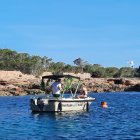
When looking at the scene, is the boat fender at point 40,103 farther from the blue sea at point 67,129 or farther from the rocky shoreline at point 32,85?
the rocky shoreline at point 32,85

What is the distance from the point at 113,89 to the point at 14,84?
1217 inches

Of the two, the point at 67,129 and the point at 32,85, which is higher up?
the point at 32,85

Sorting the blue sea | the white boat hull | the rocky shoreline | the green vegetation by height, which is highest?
the green vegetation

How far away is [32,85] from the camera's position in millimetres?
111250

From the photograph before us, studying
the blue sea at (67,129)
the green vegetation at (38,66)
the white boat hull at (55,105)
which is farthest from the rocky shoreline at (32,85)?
the blue sea at (67,129)

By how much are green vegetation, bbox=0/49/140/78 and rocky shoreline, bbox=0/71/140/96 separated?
72.6 feet

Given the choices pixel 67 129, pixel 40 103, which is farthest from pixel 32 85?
pixel 67 129

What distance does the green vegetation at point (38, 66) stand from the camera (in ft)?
506

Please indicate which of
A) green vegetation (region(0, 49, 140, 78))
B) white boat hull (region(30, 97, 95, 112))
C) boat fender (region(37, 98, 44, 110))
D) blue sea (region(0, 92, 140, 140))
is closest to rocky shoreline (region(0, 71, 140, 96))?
green vegetation (region(0, 49, 140, 78))

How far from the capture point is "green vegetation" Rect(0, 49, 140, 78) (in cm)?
15438

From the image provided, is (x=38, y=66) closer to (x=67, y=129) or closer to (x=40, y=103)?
(x=40, y=103)

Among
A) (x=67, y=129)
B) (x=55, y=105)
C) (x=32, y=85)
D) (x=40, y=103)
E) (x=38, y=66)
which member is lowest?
(x=67, y=129)

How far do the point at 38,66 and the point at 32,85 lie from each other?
4629cm

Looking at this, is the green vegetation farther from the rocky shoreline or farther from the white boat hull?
the white boat hull
